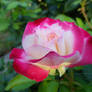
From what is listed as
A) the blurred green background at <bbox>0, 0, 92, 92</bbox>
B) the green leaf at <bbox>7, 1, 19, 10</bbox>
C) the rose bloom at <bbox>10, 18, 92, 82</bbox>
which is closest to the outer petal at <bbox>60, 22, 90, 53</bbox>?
the rose bloom at <bbox>10, 18, 92, 82</bbox>

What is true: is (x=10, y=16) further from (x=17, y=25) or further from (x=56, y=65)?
(x=56, y=65)

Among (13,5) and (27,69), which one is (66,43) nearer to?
(27,69)

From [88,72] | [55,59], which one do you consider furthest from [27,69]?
[88,72]

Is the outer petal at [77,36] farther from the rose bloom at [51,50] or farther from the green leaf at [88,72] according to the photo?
the green leaf at [88,72]

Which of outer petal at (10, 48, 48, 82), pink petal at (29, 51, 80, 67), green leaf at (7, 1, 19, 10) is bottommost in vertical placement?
outer petal at (10, 48, 48, 82)

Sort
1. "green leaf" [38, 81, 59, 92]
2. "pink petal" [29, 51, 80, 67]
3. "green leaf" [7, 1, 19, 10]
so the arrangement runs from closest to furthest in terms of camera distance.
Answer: "pink petal" [29, 51, 80, 67], "green leaf" [38, 81, 59, 92], "green leaf" [7, 1, 19, 10]

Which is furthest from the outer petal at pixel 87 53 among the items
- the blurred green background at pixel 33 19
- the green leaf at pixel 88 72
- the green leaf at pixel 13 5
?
the green leaf at pixel 13 5

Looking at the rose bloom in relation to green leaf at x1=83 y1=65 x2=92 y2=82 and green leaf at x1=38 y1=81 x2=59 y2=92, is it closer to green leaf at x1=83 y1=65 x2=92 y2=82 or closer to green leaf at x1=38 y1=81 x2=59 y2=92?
green leaf at x1=38 y1=81 x2=59 y2=92

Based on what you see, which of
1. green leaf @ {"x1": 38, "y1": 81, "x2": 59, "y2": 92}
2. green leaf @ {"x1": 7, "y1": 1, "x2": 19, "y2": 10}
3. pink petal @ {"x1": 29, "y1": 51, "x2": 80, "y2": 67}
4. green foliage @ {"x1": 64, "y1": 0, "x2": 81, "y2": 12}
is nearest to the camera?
pink petal @ {"x1": 29, "y1": 51, "x2": 80, "y2": 67}
